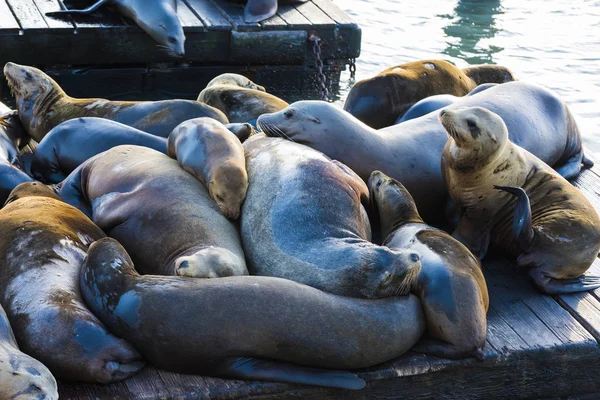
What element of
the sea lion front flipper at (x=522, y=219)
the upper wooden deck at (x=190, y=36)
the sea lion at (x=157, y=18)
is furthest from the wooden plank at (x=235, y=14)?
the sea lion front flipper at (x=522, y=219)

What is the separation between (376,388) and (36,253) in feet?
4.84

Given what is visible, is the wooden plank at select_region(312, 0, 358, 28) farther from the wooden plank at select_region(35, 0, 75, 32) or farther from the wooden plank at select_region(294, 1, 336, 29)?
the wooden plank at select_region(35, 0, 75, 32)

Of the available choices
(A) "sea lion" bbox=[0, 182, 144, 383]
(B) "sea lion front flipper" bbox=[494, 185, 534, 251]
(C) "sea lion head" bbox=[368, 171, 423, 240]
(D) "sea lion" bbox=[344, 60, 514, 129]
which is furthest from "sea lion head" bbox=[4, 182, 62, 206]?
(D) "sea lion" bbox=[344, 60, 514, 129]

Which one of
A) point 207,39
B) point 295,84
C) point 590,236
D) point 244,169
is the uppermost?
point 244,169

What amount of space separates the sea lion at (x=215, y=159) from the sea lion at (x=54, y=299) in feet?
1.93

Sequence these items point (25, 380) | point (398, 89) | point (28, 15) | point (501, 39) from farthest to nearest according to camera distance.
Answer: point (501, 39), point (28, 15), point (398, 89), point (25, 380)

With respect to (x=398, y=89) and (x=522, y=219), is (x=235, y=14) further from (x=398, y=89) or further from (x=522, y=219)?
(x=522, y=219)

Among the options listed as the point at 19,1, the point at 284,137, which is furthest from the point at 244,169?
the point at 19,1

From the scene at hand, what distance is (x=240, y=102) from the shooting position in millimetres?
5969

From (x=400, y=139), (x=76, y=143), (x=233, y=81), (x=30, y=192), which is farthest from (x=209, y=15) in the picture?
(x=30, y=192)

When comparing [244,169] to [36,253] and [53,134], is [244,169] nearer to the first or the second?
[36,253]

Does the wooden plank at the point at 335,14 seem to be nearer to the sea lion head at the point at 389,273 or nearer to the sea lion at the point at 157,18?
the sea lion at the point at 157,18

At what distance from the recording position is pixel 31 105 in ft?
19.7

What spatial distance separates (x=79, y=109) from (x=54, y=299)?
2724mm
